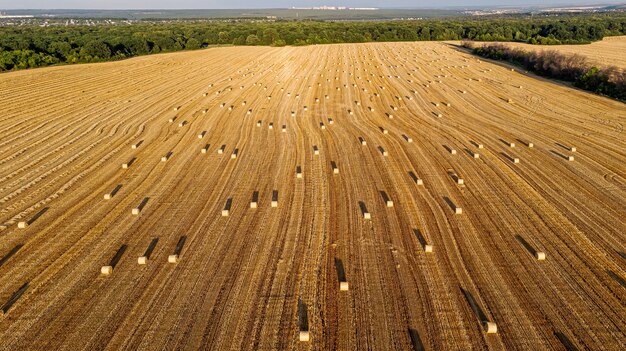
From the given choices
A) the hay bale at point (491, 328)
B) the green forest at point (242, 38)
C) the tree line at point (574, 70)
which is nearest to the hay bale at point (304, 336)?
the hay bale at point (491, 328)

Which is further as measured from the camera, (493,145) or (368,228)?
(493,145)

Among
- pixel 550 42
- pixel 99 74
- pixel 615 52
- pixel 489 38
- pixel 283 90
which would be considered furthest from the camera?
pixel 489 38

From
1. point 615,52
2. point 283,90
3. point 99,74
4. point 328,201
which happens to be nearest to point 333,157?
point 328,201

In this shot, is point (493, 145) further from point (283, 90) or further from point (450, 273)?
point (283, 90)

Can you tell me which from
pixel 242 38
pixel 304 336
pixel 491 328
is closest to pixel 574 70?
pixel 491 328

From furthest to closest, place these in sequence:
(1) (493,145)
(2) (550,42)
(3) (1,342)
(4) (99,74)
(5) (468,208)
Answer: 1. (2) (550,42)
2. (4) (99,74)
3. (1) (493,145)
4. (5) (468,208)
5. (3) (1,342)

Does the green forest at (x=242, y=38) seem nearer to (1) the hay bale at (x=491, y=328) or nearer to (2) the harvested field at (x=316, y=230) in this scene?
(2) the harvested field at (x=316, y=230)

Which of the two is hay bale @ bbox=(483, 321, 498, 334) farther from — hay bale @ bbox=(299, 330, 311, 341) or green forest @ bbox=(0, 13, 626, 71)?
green forest @ bbox=(0, 13, 626, 71)

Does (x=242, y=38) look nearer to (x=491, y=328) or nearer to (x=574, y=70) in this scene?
(x=574, y=70)
